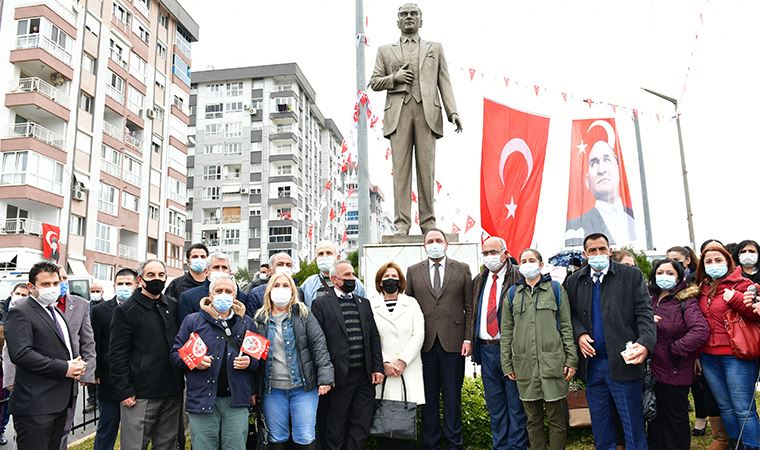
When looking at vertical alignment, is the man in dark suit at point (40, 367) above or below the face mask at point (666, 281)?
below

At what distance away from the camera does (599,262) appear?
5.48m

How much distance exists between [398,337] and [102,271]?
107 feet

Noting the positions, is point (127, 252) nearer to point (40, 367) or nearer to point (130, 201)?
point (130, 201)

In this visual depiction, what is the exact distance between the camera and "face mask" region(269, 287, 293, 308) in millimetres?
5543

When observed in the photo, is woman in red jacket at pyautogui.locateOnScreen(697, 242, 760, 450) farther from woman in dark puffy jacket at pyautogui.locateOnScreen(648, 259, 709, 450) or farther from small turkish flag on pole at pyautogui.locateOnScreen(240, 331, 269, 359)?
small turkish flag on pole at pyautogui.locateOnScreen(240, 331, 269, 359)

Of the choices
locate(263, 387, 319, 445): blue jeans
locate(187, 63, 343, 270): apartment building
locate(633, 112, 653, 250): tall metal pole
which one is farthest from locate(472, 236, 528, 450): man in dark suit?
locate(187, 63, 343, 270): apartment building

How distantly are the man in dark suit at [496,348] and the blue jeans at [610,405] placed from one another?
0.64 meters

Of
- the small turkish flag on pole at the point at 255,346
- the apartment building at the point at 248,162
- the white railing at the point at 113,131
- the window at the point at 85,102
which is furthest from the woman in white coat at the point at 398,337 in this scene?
the apartment building at the point at 248,162

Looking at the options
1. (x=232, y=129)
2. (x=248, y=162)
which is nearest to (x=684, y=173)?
(x=248, y=162)

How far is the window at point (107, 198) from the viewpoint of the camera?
34.7 m

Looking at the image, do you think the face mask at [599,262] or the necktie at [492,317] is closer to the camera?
the face mask at [599,262]

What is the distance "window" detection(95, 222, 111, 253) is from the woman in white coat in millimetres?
31814

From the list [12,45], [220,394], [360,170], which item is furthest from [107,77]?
[220,394]

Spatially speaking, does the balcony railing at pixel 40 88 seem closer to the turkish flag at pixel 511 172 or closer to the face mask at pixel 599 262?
the turkish flag at pixel 511 172
